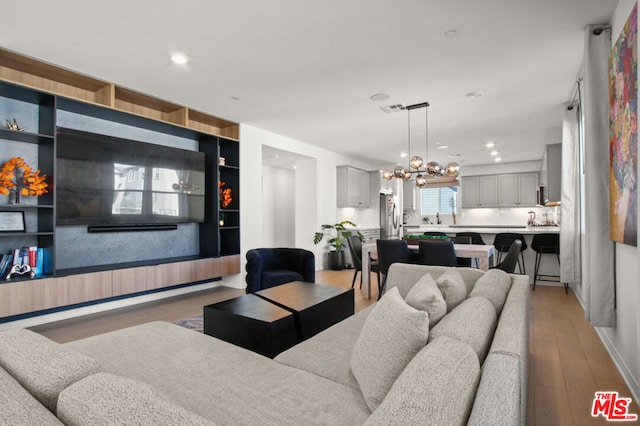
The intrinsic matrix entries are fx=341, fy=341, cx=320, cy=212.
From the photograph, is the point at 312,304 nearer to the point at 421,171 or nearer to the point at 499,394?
the point at 499,394

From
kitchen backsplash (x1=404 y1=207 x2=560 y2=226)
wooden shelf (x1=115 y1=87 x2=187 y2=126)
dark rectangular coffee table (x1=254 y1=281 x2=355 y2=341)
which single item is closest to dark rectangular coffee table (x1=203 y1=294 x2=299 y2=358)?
dark rectangular coffee table (x1=254 y1=281 x2=355 y2=341)

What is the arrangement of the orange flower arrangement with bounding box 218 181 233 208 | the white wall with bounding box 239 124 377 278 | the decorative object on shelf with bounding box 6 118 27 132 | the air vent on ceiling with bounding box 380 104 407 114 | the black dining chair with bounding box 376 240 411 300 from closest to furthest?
the decorative object on shelf with bounding box 6 118 27 132 → the black dining chair with bounding box 376 240 411 300 → the air vent on ceiling with bounding box 380 104 407 114 → the orange flower arrangement with bounding box 218 181 233 208 → the white wall with bounding box 239 124 377 278

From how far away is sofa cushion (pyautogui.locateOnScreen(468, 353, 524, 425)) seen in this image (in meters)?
0.70

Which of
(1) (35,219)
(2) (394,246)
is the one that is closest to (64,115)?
(1) (35,219)

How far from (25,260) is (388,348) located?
375 centimetres

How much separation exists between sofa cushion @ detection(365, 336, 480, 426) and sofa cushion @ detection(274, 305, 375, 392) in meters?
0.53

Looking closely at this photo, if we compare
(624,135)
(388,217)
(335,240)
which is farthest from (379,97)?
(388,217)

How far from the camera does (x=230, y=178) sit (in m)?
5.52

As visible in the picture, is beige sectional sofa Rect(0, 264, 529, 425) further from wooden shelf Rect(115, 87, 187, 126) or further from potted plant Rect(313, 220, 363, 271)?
potted plant Rect(313, 220, 363, 271)

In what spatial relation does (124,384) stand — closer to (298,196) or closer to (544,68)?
(544,68)

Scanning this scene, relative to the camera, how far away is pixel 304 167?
729 cm

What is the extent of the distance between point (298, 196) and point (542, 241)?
4497mm

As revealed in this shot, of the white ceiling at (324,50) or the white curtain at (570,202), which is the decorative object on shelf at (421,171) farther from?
the white curtain at (570,202)

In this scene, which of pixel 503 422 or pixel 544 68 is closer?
pixel 503 422
